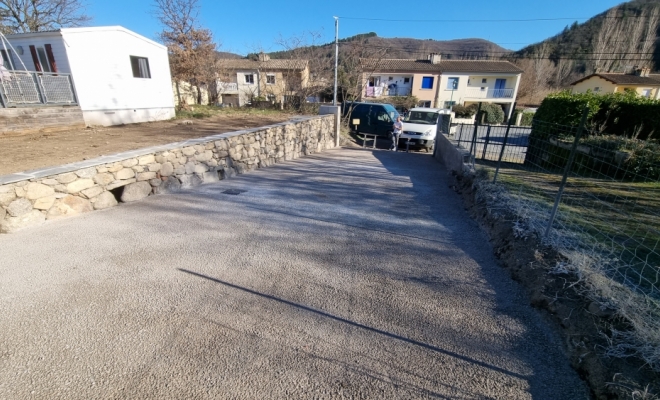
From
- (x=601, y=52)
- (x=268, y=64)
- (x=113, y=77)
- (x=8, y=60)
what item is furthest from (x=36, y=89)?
(x=601, y=52)

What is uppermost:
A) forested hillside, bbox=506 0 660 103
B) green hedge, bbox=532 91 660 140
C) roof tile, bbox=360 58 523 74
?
forested hillside, bbox=506 0 660 103

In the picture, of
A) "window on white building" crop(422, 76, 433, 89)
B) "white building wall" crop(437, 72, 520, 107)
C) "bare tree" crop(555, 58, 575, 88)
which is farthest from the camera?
"bare tree" crop(555, 58, 575, 88)

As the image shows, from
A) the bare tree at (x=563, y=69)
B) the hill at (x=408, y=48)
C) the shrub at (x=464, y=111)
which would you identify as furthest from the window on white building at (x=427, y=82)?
the bare tree at (x=563, y=69)

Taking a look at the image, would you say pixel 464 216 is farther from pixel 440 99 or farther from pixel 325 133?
pixel 440 99

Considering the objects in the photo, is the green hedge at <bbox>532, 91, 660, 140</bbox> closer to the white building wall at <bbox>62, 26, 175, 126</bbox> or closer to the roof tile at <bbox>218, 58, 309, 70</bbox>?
the roof tile at <bbox>218, 58, 309, 70</bbox>

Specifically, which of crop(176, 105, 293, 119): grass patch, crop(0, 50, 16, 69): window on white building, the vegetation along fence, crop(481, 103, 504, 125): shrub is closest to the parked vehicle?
crop(176, 105, 293, 119): grass patch

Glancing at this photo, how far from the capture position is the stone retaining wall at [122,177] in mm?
3584

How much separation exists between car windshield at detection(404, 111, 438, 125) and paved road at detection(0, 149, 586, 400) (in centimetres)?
1169

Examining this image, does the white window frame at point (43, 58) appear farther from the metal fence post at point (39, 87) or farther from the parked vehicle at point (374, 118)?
the parked vehicle at point (374, 118)

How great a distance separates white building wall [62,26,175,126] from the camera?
1023cm

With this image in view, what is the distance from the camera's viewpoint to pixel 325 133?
42.3 ft

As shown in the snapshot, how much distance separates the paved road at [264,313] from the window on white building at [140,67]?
35.6 feet

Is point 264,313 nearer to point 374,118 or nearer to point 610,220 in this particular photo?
point 610,220

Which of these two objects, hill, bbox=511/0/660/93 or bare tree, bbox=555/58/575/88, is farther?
bare tree, bbox=555/58/575/88
